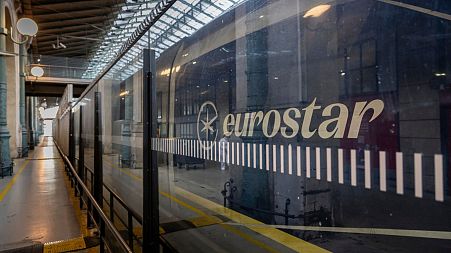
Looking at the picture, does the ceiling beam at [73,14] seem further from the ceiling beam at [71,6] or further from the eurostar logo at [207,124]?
the eurostar logo at [207,124]

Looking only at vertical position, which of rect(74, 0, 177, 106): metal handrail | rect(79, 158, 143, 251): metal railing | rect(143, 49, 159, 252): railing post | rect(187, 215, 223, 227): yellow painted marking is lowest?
rect(79, 158, 143, 251): metal railing

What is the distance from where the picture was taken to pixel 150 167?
1773mm

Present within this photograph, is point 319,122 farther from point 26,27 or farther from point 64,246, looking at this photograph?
point 26,27

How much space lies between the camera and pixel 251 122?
3.99 feet

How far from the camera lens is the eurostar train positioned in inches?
30.1

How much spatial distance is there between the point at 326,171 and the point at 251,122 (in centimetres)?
38

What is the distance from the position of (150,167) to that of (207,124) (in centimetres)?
53

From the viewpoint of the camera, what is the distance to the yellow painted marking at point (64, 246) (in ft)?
10.4

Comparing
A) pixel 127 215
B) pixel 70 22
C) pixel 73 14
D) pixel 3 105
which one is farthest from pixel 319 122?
pixel 70 22

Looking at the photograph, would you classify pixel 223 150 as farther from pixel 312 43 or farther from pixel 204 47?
pixel 204 47

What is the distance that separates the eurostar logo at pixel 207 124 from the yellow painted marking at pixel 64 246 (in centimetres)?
257

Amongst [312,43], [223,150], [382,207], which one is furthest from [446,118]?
[223,150]

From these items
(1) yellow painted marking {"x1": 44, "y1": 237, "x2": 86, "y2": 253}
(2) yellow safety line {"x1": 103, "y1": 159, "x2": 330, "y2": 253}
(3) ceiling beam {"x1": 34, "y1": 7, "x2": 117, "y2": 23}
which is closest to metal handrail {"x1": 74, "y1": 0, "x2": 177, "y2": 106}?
(2) yellow safety line {"x1": 103, "y1": 159, "x2": 330, "y2": 253}

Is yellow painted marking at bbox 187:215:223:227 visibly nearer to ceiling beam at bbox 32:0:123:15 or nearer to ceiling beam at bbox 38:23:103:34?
ceiling beam at bbox 32:0:123:15
